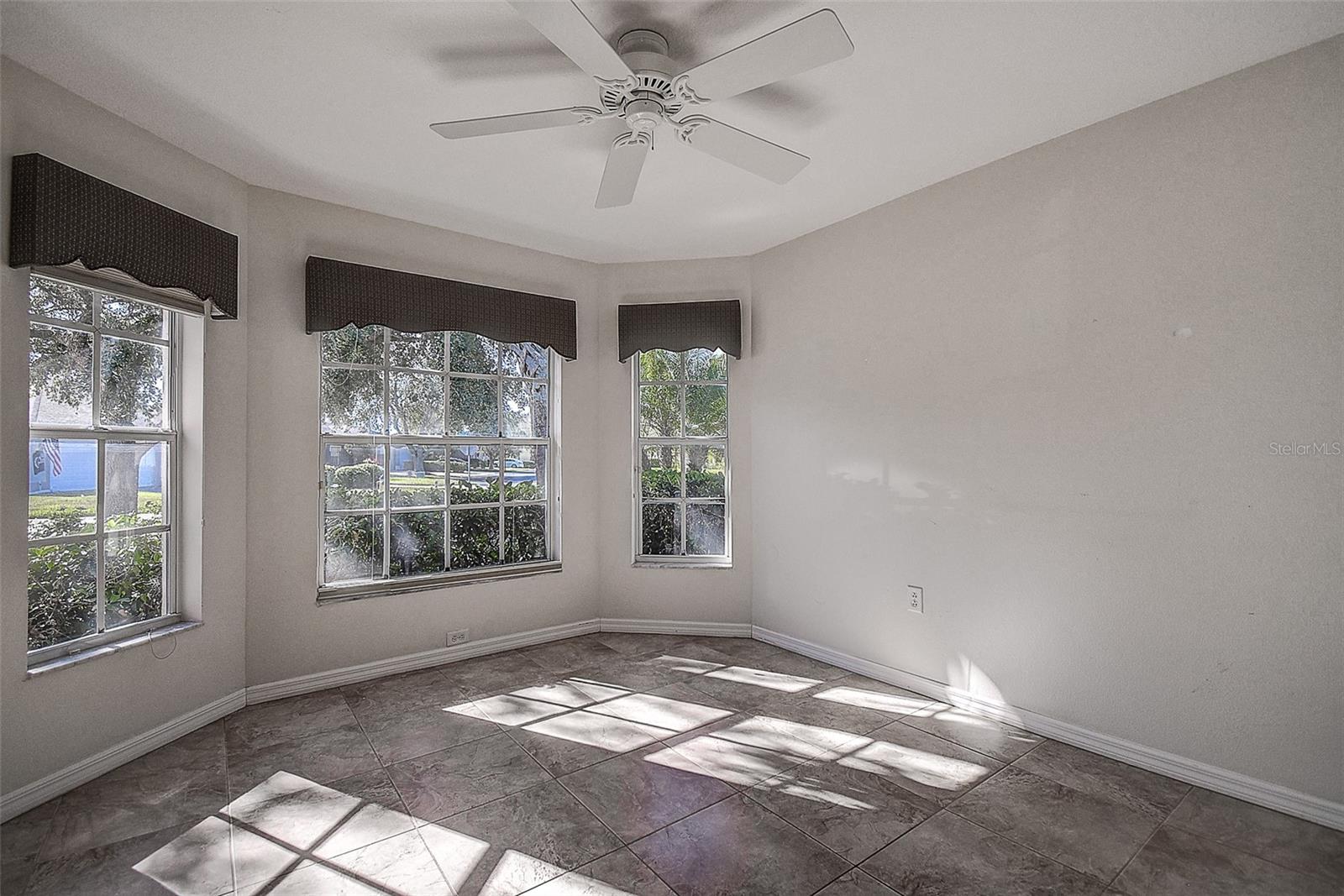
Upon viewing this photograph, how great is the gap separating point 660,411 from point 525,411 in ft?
3.16

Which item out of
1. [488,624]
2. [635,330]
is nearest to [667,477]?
[635,330]

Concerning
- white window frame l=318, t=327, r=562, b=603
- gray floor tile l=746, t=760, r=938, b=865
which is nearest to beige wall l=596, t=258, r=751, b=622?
white window frame l=318, t=327, r=562, b=603

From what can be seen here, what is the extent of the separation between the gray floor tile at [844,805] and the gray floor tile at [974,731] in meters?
0.56

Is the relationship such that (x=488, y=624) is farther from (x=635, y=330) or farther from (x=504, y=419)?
(x=635, y=330)

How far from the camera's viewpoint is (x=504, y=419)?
4500 mm

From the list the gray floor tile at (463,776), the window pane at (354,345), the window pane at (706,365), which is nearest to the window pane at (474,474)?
the window pane at (354,345)

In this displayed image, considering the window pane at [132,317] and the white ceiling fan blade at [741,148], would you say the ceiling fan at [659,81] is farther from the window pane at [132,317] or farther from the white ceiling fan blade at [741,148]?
the window pane at [132,317]

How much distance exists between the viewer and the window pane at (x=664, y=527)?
4.87 meters

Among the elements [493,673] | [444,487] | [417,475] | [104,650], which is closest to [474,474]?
[444,487]

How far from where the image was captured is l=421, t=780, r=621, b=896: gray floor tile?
208 centimetres

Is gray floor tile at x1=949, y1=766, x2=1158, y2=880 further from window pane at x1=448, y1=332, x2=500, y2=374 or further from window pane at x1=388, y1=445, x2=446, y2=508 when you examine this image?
window pane at x1=448, y1=332, x2=500, y2=374

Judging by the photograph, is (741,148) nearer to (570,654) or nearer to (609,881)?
(609,881)

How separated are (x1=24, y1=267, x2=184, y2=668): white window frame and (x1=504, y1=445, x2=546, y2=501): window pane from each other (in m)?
1.82

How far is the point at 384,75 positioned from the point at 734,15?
4.38 ft
